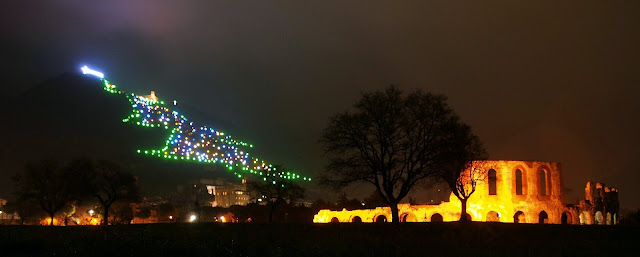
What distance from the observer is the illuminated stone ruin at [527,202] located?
2391 inches

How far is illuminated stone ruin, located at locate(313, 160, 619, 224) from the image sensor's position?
60719mm

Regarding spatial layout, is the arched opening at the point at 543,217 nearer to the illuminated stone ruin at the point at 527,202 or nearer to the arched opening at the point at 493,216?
the illuminated stone ruin at the point at 527,202

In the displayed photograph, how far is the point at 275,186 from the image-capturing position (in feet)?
207

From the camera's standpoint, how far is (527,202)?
6116 cm

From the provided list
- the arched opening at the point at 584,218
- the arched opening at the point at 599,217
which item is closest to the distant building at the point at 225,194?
the arched opening at the point at 584,218

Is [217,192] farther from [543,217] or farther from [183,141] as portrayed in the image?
A: [543,217]

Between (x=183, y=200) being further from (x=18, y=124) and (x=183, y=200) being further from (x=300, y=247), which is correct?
(x=300, y=247)

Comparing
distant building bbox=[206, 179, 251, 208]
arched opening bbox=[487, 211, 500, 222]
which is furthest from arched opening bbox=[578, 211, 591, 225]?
distant building bbox=[206, 179, 251, 208]

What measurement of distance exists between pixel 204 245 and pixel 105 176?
42.3 metres

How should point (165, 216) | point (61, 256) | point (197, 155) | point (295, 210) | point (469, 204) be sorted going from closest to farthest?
point (61, 256)
point (469, 204)
point (295, 210)
point (165, 216)
point (197, 155)

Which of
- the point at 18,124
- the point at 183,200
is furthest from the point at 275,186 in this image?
the point at 18,124

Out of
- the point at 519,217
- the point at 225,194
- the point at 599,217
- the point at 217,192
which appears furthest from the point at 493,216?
the point at 225,194

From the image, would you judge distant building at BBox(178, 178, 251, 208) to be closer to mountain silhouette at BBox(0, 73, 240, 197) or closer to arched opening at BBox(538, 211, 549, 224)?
mountain silhouette at BBox(0, 73, 240, 197)

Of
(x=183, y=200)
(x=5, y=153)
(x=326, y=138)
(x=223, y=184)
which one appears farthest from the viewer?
(x=223, y=184)
